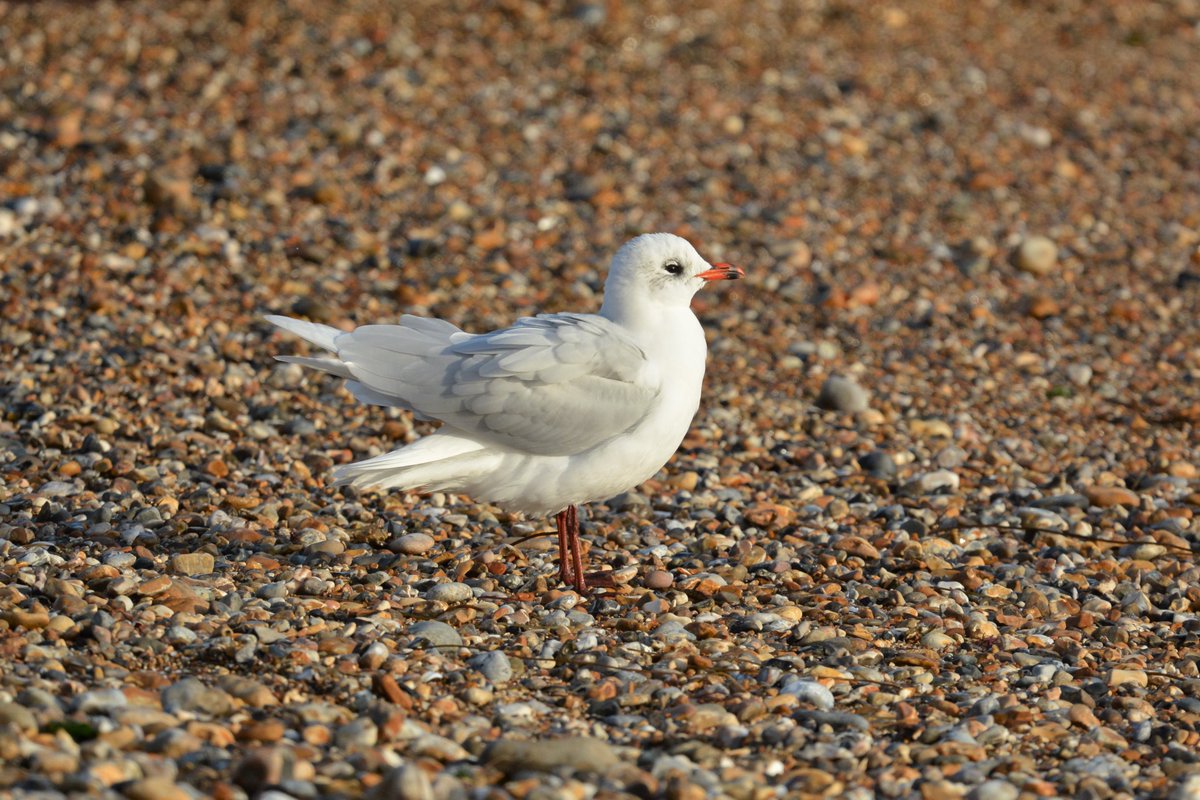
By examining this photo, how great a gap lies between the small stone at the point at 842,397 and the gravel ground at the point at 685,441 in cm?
3

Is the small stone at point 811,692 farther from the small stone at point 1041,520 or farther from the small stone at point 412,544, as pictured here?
the small stone at point 1041,520

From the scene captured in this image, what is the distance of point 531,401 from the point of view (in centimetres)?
523

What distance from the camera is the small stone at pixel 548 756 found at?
380cm

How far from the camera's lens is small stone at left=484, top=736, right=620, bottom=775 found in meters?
3.80

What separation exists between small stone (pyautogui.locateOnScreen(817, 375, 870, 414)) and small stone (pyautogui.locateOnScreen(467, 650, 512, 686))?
345 cm

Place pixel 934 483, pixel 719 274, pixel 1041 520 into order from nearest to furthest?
pixel 719 274, pixel 1041 520, pixel 934 483

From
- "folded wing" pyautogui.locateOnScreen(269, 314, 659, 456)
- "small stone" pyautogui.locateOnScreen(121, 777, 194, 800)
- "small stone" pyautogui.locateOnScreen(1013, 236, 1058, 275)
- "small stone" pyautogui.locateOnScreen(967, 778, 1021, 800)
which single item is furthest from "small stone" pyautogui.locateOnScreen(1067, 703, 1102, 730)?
"small stone" pyautogui.locateOnScreen(1013, 236, 1058, 275)

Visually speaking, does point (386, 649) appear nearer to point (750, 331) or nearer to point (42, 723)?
point (42, 723)

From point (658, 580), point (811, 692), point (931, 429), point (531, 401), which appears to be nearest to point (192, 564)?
point (531, 401)

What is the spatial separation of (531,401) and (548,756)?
1.68 m

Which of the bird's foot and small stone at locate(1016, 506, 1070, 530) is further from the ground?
small stone at locate(1016, 506, 1070, 530)

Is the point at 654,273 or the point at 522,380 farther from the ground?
the point at 654,273

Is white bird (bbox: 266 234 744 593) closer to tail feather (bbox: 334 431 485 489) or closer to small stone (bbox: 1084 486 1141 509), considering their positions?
tail feather (bbox: 334 431 485 489)

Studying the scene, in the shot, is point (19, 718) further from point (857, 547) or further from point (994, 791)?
point (857, 547)
